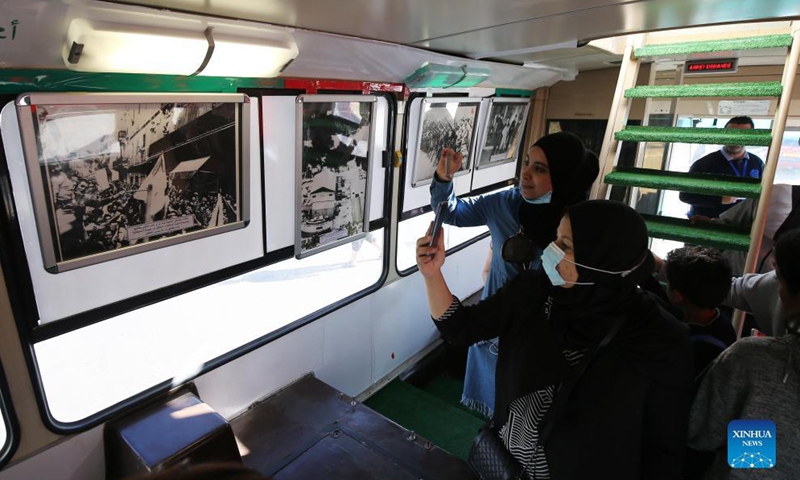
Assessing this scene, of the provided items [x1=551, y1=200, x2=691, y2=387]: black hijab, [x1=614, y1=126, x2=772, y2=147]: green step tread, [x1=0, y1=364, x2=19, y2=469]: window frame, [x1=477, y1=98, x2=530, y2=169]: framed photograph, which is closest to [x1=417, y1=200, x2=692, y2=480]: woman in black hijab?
[x1=551, y1=200, x2=691, y2=387]: black hijab

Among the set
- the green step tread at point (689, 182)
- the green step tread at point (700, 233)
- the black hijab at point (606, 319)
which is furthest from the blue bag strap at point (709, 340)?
the green step tread at point (689, 182)

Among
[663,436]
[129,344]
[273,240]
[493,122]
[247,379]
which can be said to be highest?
[493,122]

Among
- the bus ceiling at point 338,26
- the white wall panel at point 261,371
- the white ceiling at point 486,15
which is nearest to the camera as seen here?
the bus ceiling at point 338,26

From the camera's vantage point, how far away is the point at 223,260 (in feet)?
7.07

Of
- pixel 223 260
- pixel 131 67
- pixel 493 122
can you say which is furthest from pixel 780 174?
pixel 131 67

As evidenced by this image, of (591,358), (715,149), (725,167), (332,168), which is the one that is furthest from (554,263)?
(715,149)

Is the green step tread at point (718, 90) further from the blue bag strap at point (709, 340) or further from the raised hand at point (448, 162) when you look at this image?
the blue bag strap at point (709, 340)

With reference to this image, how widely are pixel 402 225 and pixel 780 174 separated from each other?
3358 mm

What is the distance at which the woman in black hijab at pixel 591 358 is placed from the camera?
127 cm

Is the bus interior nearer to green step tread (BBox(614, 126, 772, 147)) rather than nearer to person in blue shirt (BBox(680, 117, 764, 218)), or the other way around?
green step tread (BBox(614, 126, 772, 147))

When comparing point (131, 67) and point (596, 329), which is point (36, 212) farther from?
point (596, 329)

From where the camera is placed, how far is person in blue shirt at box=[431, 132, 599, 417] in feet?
6.98

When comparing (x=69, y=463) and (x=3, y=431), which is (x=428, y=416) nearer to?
(x=69, y=463)

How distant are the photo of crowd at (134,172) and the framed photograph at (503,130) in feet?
8.80
